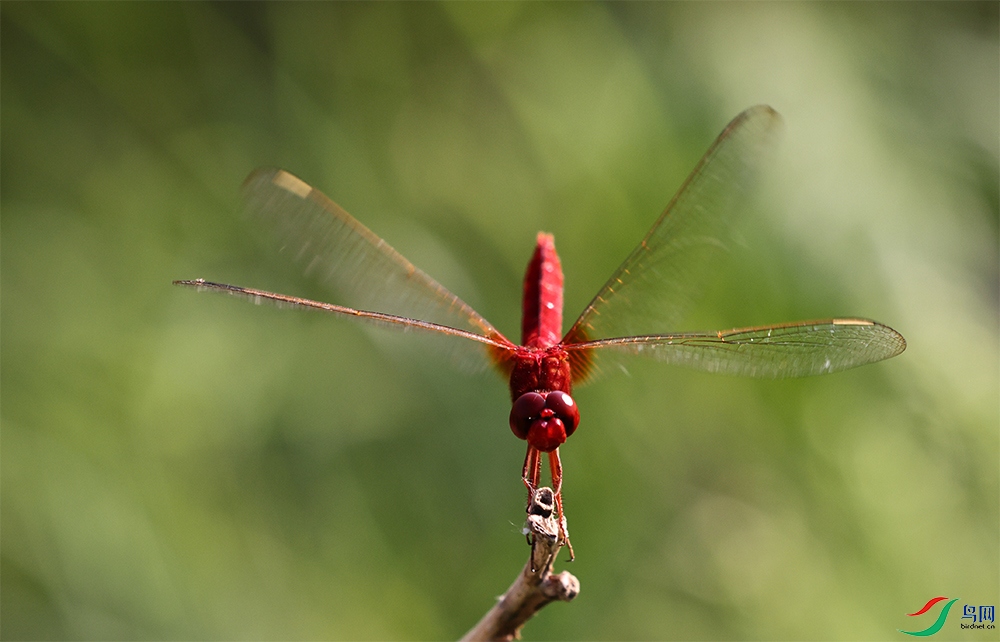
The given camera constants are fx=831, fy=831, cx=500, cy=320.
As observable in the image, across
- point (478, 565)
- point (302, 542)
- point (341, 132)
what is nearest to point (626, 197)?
point (341, 132)

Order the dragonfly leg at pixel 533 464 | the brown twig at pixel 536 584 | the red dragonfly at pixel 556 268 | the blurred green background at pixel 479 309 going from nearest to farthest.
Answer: the brown twig at pixel 536 584
the dragonfly leg at pixel 533 464
the red dragonfly at pixel 556 268
the blurred green background at pixel 479 309

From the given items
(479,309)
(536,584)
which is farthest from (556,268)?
(536,584)

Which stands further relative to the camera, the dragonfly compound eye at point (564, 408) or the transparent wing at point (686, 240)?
the transparent wing at point (686, 240)

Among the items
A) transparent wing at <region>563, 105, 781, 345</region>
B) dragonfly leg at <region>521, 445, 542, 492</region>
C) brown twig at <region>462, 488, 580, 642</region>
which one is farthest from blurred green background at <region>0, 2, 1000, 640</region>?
brown twig at <region>462, 488, 580, 642</region>

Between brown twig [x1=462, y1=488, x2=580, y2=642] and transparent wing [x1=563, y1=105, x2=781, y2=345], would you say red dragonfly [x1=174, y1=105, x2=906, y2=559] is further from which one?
brown twig [x1=462, y1=488, x2=580, y2=642]

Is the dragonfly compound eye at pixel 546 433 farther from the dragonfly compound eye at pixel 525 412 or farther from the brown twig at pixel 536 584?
the brown twig at pixel 536 584

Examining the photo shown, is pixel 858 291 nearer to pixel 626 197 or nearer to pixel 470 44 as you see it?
pixel 626 197

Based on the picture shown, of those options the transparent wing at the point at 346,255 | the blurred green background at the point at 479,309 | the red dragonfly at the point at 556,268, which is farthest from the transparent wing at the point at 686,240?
the blurred green background at the point at 479,309
